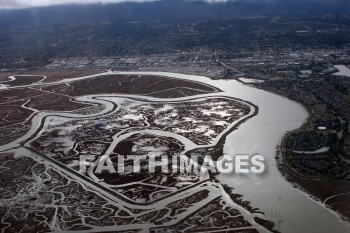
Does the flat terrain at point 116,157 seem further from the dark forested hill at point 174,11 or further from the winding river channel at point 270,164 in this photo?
the dark forested hill at point 174,11

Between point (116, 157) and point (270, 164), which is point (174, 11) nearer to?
point (116, 157)

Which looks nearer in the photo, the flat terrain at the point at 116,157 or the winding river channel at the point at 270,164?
the winding river channel at the point at 270,164

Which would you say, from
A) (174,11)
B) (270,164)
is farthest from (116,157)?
(174,11)

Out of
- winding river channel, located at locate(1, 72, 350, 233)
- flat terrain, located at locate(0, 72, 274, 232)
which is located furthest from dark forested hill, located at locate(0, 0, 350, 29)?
winding river channel, located at locate(1, 72, 350, 233)

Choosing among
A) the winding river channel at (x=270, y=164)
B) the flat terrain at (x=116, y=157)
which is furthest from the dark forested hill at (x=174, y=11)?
the winding river channel at (x=270, y=164)

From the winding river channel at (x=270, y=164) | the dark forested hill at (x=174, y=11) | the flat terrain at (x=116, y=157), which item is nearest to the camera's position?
the winding river channel at (x=270, y=164)

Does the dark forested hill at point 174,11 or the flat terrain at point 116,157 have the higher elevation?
the dark forested hill at point 174,11

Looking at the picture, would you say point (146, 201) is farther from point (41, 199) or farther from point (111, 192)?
point (41, 199)

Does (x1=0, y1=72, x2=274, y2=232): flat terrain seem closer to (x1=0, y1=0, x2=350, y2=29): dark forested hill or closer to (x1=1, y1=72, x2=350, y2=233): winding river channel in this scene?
(x1=1, y1=72, x2=350, y2=233): winding river channel

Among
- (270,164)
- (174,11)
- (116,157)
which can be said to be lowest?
(116,157)
